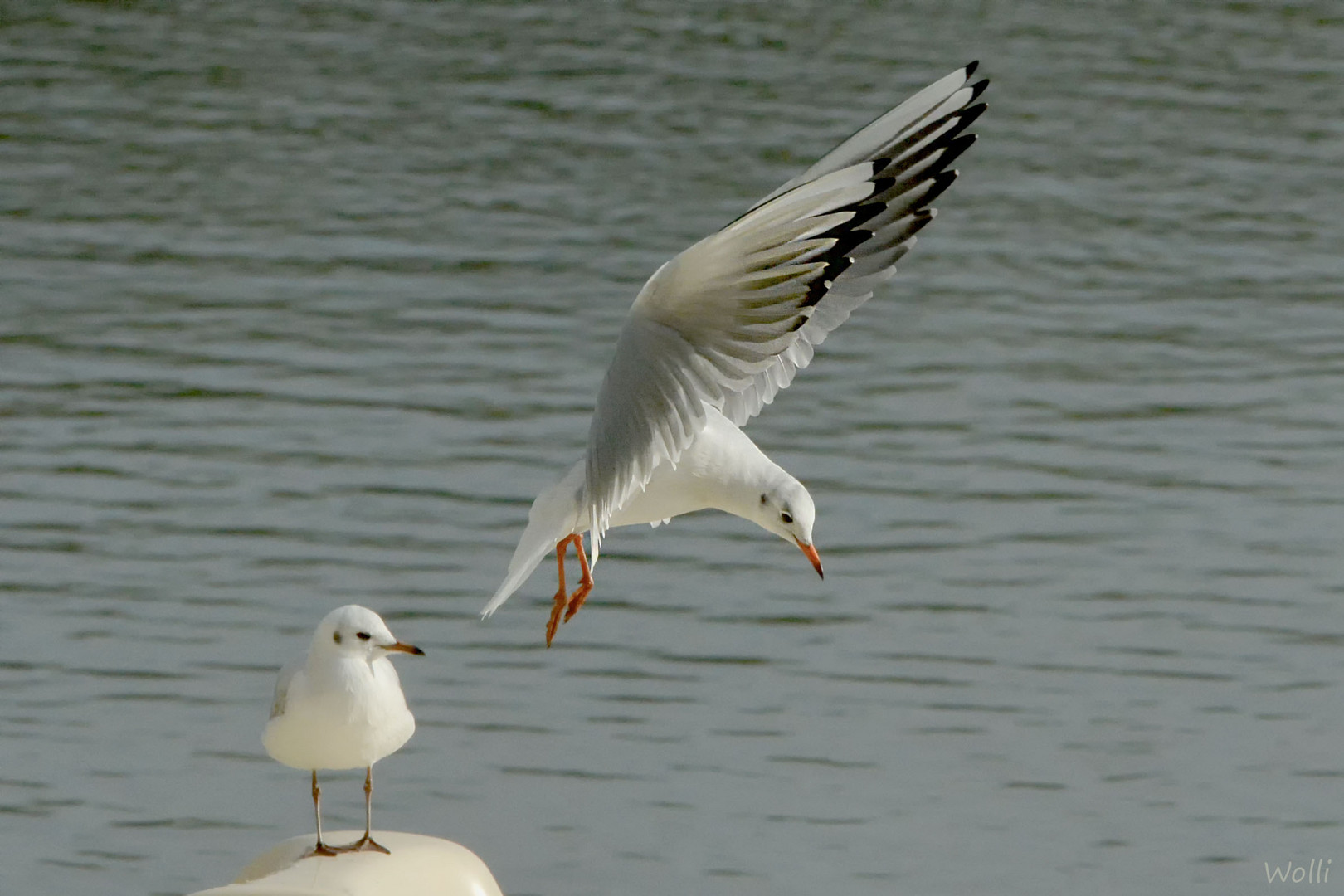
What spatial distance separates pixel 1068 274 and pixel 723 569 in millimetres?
5342

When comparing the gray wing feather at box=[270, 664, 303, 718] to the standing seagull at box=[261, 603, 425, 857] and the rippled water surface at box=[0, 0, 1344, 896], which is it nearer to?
the standing seagull at box=[261, 603, 425, 857]

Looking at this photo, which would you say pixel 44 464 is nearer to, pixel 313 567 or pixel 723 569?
pixel 313 567

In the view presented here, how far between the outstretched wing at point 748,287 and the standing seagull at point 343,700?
686 mm

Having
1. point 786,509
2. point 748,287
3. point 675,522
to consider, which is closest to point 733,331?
point 748,287

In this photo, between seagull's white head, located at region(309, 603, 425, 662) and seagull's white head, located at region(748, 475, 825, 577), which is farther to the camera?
seagull's white head, located at region(748, 475, 825, 577)

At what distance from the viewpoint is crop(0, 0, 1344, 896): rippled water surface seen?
8.97 m

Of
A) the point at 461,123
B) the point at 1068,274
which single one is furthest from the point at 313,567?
the point at 461,123

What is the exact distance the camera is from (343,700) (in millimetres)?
5609

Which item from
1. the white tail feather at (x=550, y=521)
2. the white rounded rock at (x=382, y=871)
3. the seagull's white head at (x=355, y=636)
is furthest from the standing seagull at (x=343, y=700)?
the white tail feather at (x=550, y=521)

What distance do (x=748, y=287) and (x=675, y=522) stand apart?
231 inches

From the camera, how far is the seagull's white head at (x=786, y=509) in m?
6.10

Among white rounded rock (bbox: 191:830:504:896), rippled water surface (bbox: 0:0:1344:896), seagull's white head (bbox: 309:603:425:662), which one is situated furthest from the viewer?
rippled water surface (bbox: 0:0:1344:896)

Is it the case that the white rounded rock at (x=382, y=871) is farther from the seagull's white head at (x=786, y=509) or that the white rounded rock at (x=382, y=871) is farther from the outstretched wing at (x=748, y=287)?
the seagull's white head at (x=786, y=509)

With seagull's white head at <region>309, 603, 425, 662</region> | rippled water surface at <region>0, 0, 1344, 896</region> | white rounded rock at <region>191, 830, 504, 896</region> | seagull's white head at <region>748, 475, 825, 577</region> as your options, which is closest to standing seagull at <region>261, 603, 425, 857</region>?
seagull's white head at <region>309, 603, 425, 662</region>
